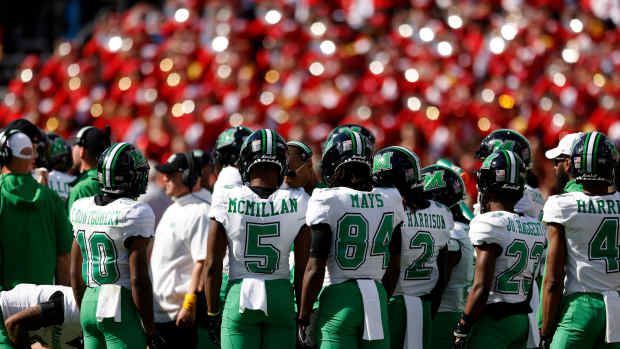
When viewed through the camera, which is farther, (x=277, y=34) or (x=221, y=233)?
(x=277, y=34)

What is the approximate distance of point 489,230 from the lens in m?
5.02

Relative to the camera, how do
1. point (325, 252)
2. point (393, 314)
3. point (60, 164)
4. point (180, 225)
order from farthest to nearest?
point (60, 164) < point (180, 225) < point (393, 314) < point (325, 252)

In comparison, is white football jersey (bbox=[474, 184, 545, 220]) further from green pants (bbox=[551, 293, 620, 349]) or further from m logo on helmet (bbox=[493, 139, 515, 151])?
green pants (bbox=[551, 293, 620, 349])

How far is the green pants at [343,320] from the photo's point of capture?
4.91 meters

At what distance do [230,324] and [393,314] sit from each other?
1.08 meters

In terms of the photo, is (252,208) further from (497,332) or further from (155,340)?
(497,332)

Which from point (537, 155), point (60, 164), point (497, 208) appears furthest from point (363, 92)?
point (497, 208)

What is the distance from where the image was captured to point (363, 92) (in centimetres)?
1359

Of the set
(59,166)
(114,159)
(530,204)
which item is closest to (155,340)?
(114,159)

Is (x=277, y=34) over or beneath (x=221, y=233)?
over

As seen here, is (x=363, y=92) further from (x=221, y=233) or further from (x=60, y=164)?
(x=221, y=233)

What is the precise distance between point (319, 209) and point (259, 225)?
373 mm

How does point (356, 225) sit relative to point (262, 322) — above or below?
above

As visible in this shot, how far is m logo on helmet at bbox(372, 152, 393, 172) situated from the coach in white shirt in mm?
1393
